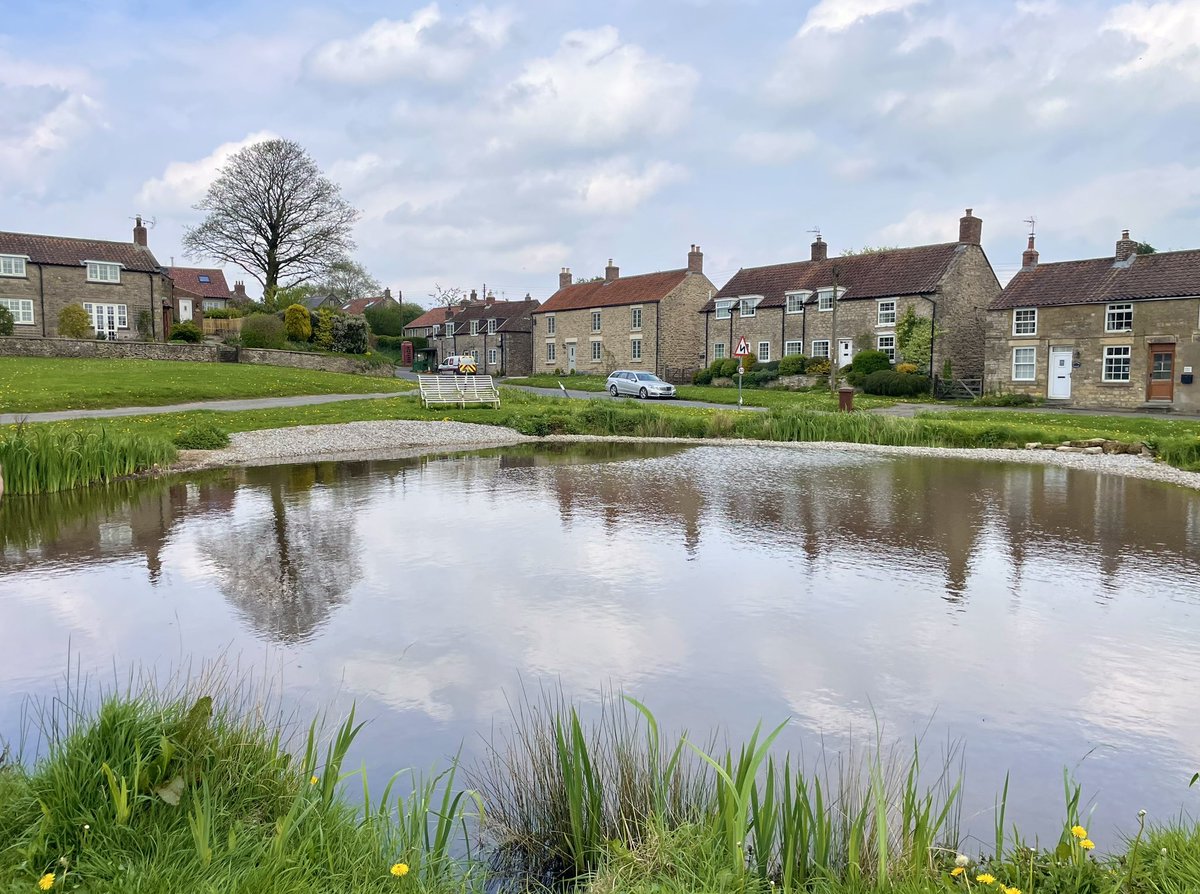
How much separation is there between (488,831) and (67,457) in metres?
13.7

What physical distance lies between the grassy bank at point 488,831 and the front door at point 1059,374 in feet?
123

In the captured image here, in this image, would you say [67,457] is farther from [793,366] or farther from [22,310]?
[22,310]

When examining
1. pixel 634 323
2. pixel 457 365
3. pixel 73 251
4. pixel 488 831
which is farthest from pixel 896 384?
pixel 73 251

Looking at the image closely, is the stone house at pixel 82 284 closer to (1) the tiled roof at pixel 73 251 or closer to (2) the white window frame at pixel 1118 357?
(1) the tiled roof at pixel 73 251

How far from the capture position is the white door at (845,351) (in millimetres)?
46469

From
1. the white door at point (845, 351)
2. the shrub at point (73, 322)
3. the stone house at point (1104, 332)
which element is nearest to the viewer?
the stone house at point (1104, 332)

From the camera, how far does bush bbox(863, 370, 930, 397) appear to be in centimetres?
3919

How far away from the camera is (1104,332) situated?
36.3 meters

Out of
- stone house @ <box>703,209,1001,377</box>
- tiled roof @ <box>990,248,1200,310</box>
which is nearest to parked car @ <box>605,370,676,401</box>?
stone house @ <box>703,209,1001,377</box>

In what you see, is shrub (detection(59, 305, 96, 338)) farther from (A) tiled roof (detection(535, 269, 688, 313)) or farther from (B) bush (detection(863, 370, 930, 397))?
(B) bush (detection(863, 370, 930, 397))

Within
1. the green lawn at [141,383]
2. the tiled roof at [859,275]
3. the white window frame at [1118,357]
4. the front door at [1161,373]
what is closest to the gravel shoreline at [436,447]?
the green lawn at [141,383]

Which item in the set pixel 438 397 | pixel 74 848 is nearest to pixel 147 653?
pixel 74 848

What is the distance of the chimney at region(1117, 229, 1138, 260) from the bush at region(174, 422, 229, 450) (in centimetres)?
3721

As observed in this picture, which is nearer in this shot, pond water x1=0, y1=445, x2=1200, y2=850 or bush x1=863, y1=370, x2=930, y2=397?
pond water x1=0, y1=445, x2=1200, y2=850
